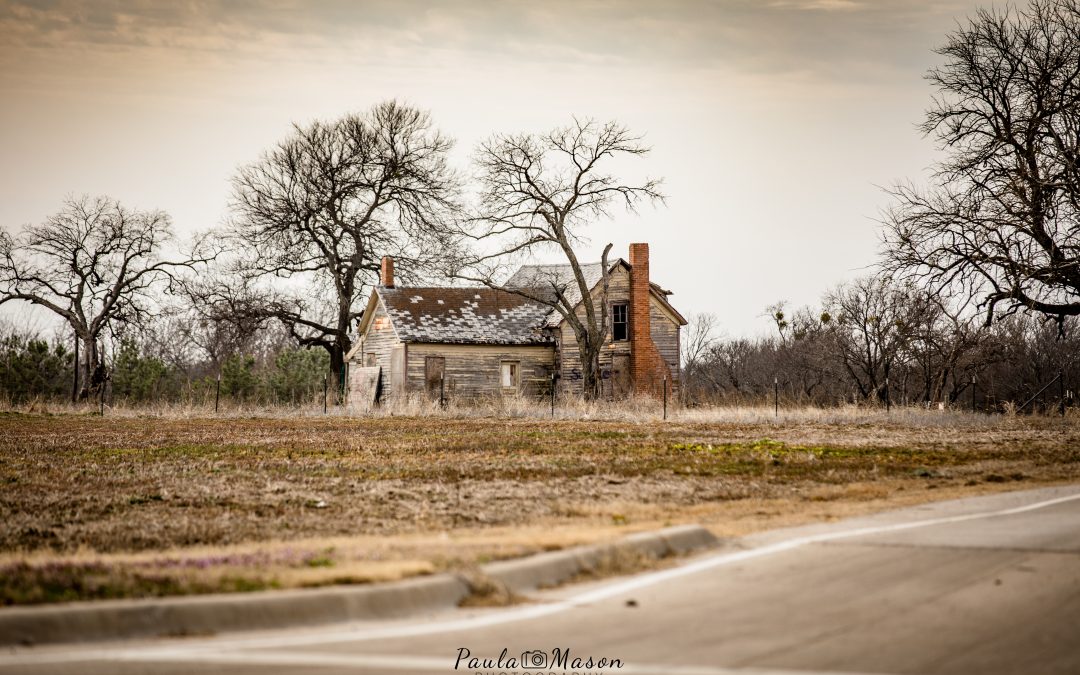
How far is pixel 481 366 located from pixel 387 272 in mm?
8158

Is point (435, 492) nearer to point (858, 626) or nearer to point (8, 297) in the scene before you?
point (858, 626)

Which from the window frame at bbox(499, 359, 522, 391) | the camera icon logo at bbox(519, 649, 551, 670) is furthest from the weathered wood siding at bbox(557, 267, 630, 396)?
the camera icon logo at bbox(519, 649, 551, 670)

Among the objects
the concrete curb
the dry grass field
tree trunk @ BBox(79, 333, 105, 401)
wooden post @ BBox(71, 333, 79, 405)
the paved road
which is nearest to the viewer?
the paved road

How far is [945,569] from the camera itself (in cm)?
801

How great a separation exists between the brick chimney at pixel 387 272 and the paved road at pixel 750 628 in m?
50.6

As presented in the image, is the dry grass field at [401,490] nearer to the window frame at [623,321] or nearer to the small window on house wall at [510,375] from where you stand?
the small window on house wall at [510,375]

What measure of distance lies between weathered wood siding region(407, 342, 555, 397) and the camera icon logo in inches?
1868

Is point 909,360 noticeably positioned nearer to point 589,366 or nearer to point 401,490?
point 589,366

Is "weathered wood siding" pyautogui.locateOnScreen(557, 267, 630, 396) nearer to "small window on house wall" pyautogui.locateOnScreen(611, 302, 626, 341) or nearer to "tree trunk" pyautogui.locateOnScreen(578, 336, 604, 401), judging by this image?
"small window on house wall" pyautogui.locateOnScreen(611, 302, 626, 341)

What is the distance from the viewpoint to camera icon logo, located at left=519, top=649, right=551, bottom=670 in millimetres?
5633

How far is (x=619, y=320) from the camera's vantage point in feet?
182

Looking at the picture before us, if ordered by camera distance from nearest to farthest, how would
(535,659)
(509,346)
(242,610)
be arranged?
(535,659), (242,610), (509,346)

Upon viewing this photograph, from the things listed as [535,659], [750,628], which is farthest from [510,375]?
[535,659]

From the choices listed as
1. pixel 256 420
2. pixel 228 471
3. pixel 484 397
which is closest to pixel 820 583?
pixel 228 471
